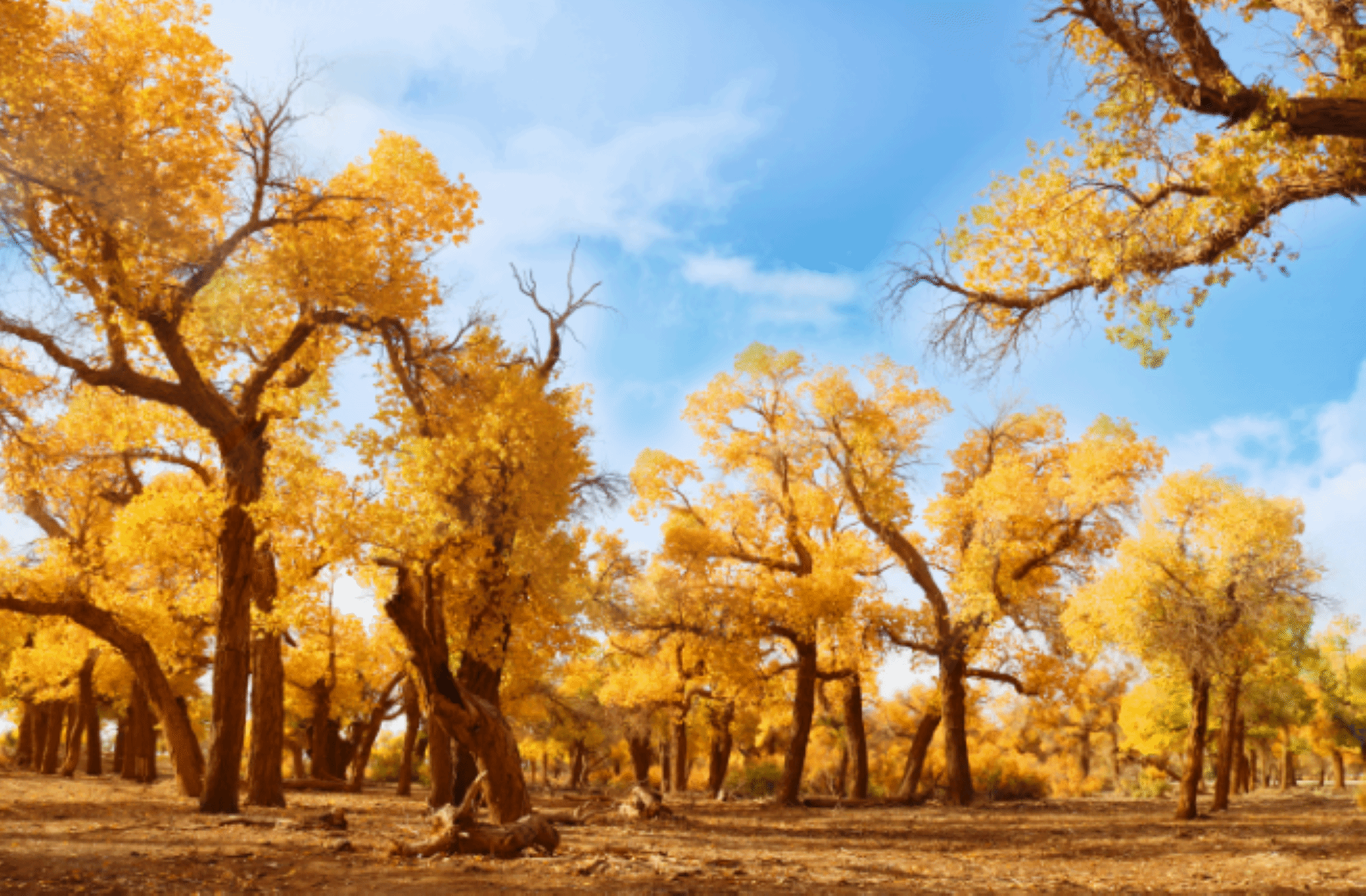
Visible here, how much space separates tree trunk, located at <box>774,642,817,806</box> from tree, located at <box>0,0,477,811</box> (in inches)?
544

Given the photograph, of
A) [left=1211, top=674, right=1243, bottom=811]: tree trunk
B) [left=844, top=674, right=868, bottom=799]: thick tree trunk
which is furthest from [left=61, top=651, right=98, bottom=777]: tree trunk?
[left=1211, top=674, right=1243, bottom=811]: tree trunk

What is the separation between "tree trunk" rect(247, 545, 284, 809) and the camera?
15406 millimetres

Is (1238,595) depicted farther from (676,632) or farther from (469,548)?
(469,548)

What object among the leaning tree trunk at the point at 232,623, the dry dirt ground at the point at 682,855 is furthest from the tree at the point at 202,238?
the dry dirt ground at the point at 682,855

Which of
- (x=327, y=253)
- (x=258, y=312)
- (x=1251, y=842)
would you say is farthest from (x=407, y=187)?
(x=1251, y=842)

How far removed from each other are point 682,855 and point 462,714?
3670mm

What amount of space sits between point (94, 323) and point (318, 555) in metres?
5.59

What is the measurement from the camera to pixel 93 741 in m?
30.7

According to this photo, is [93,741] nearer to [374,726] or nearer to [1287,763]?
[374,726]

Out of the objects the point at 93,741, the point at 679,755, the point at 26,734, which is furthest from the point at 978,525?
the point at 26,734

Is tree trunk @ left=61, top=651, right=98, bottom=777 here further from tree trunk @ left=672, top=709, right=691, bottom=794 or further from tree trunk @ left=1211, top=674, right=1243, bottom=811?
tree trunk @ left=1211, top=674, right=1243, bottom=811

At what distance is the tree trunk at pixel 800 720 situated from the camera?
22.5 meters

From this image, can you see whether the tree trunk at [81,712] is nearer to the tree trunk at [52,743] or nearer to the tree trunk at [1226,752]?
the tree trunk at [52,743]

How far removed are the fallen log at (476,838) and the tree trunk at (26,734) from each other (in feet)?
113
